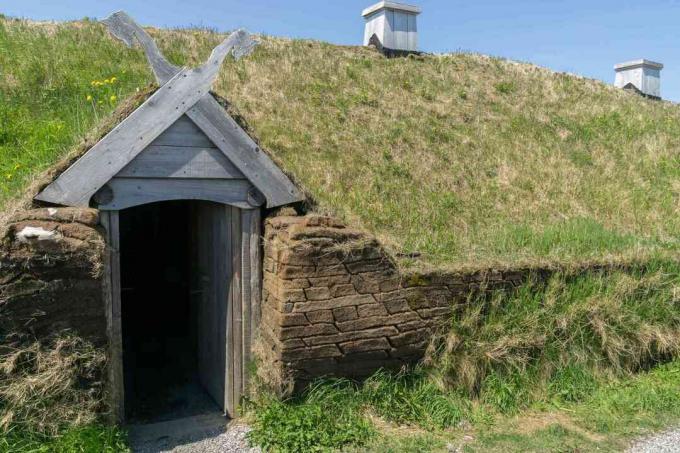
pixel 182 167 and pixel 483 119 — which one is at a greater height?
pixel 483 119

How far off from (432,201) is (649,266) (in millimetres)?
2591

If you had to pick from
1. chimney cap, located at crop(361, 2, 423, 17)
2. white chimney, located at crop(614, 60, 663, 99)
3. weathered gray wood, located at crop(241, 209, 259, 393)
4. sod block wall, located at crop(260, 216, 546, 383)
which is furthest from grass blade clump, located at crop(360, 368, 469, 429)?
white chimney, located at crop(614, 60, 663, 99)

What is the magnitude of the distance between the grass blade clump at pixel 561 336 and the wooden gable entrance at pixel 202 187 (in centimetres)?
190

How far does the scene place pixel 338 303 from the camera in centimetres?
497

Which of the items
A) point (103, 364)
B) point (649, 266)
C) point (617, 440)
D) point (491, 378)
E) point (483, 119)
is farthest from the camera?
point (483, 119)

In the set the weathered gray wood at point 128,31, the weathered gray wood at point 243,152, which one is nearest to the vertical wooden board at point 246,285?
the weathered gray wood at point 243,152

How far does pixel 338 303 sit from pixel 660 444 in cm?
308

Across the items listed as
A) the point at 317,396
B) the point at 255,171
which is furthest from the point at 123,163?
the point at 317,396

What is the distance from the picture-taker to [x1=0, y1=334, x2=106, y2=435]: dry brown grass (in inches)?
158

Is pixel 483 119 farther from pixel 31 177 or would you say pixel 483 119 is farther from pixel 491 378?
pixel 31 177

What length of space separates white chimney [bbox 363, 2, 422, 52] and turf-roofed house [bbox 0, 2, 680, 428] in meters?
1.70

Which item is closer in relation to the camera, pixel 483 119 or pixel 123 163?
pixel 123 163

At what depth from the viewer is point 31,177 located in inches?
198

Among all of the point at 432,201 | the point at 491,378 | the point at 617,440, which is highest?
the point at 432,201
